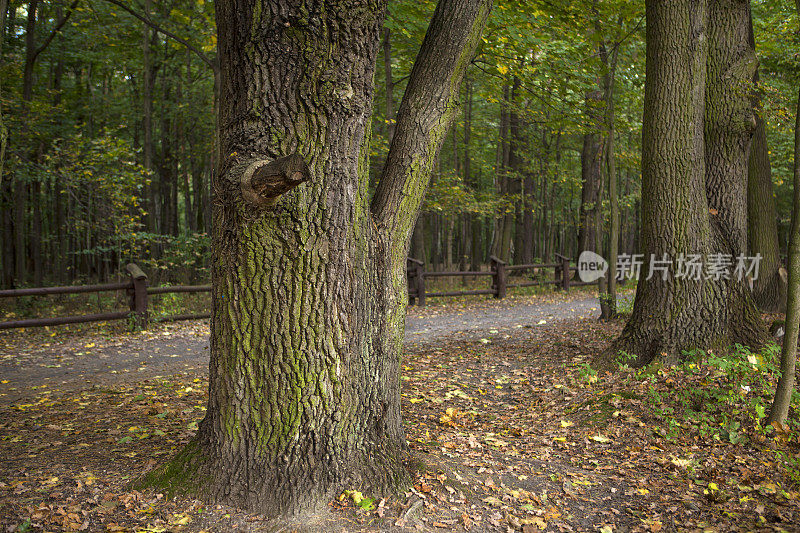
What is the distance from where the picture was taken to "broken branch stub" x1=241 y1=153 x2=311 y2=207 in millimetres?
2586

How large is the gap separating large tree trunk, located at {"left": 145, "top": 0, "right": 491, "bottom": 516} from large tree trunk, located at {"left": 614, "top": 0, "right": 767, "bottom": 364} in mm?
3822

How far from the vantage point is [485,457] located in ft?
13.7

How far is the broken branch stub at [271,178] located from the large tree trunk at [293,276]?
0.02 metres

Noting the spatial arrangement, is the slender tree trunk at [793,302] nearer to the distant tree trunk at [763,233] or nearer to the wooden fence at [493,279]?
the distant tree trunk at [763,233]

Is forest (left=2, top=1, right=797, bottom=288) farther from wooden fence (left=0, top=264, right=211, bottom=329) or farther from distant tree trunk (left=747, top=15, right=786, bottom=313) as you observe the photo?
distant tree trunk (left=747, top=15, right=786, bottom=313)

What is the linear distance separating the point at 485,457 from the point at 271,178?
279cm

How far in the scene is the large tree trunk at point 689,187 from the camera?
570 cm

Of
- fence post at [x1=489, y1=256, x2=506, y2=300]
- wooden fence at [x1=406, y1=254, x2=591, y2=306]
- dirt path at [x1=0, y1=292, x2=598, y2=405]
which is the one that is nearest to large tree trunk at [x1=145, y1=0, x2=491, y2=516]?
dirt path at [x1=0, y1=292, x2=598, y2=405]

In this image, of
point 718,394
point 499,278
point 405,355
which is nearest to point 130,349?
point 405,355

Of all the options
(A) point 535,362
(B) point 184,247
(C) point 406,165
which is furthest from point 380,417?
(B) point 184,247

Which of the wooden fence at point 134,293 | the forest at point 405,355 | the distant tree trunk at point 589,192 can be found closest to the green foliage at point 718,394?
the forest at point 405,355

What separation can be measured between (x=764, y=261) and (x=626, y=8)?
4812mm

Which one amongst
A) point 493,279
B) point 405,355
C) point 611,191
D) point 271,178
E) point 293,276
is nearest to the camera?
point 271,178

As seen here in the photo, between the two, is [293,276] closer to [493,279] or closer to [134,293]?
[134,293]
